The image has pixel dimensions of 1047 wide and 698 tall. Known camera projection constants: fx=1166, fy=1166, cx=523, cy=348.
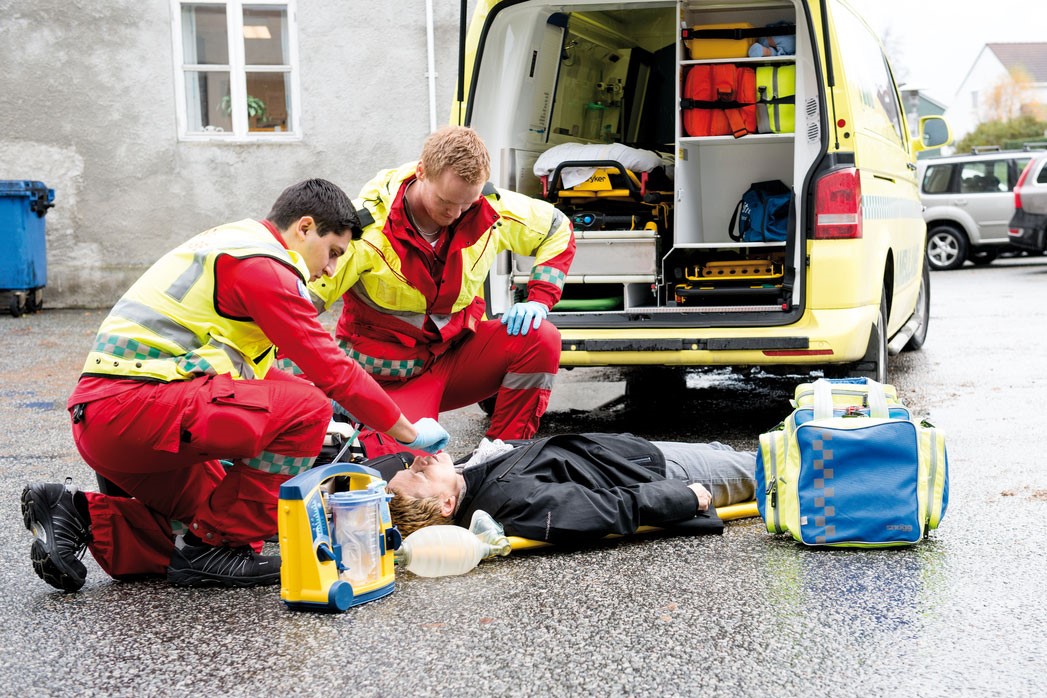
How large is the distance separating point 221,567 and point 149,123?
33.1 ft

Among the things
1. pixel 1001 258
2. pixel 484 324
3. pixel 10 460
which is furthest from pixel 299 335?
pixel 1001 258

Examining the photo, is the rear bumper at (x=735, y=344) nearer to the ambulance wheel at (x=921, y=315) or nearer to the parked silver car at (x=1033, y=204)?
the ambulance wheel at (x=921, y=315)

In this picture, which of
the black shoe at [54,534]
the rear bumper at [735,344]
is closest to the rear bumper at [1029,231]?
the rear bumper at [735,344]

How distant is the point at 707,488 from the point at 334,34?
31.9 ft

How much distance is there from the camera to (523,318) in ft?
16.3

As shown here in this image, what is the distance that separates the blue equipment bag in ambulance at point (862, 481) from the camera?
12.0 feet

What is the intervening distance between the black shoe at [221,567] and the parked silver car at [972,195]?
1588 cm

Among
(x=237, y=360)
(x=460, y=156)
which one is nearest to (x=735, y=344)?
(x=460, y=156)

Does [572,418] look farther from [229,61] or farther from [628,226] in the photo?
[229,61]

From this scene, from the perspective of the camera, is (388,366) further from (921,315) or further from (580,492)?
(921,315)

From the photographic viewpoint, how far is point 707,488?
13.8ft

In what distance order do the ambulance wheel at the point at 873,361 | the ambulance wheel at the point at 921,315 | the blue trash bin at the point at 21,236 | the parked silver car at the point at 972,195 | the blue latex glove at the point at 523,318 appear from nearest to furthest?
1. the blue latex glove at the point at 523,318
2. the ambulance wheel at the point at 873,361
3. the ambulance wheel at the point at 921,315
4. the blue trash bin at the point at 21,236
5. the parked silver car at the point at 972,195

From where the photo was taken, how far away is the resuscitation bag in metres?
6.37

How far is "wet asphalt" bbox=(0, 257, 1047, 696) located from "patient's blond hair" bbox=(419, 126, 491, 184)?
143cm
